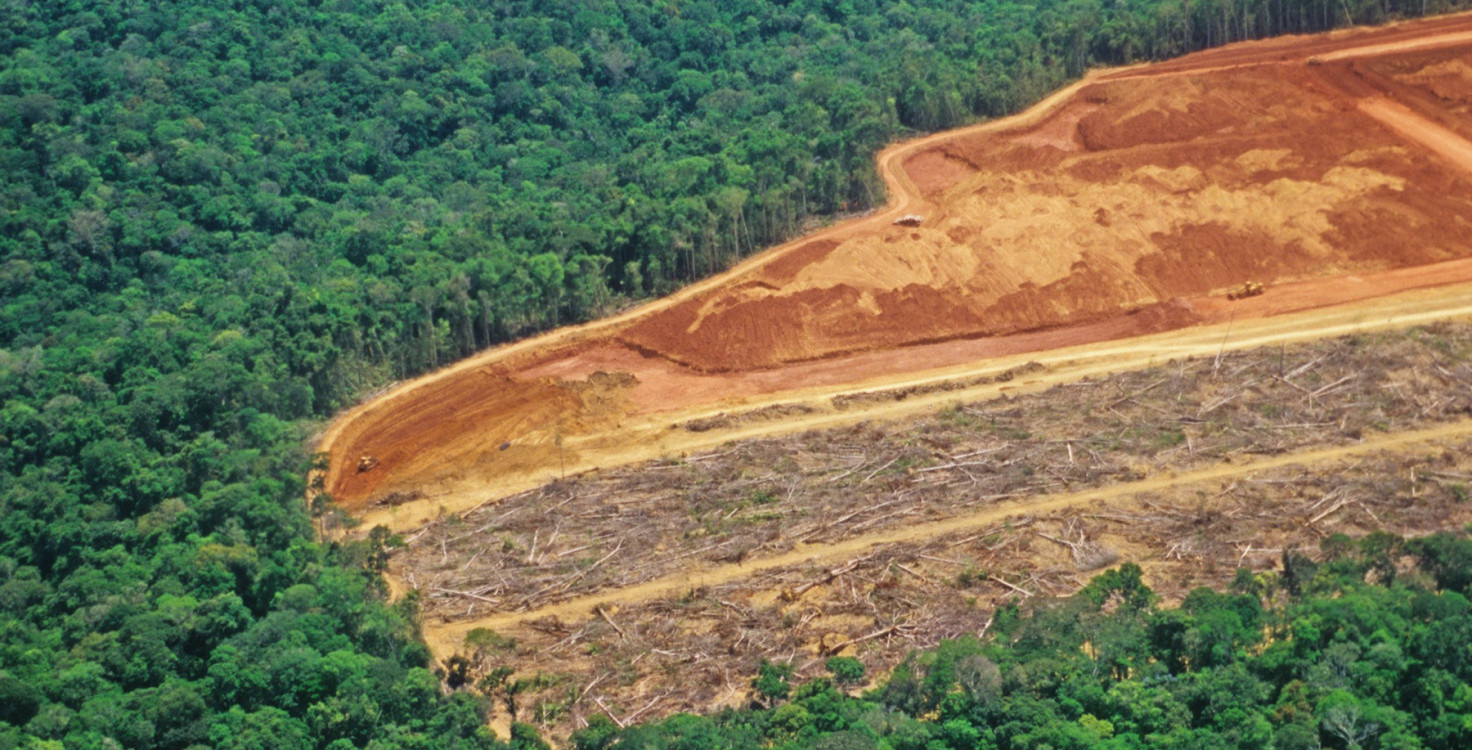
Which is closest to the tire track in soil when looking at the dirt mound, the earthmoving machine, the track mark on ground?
the earthmoving machine

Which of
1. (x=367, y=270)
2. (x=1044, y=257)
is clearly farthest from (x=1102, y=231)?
(x=367, y=270)

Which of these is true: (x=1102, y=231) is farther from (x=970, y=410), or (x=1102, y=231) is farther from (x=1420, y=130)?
(x=1420, y=130)

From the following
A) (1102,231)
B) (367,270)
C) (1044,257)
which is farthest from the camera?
(367,270)

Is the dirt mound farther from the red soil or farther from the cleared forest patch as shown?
the cleared forest patch

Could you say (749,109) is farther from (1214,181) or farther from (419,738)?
(419,738)

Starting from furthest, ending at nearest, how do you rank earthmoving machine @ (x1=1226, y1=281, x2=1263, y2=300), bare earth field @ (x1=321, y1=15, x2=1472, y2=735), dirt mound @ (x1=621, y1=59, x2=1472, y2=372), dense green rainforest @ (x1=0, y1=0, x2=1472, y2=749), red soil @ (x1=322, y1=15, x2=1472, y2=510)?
dirt mound @ (x1=621, y1=59, x2=1472, y2=372) < earthmoving machine @ (x1=1226, y1=281, x2=1263, y2=300) < red soil @ (x1=322, y1=15, x2=1472, y2=510) < bare earth field @ (x1=321, y1=15, x2=1472, y2=735) < dense green rainforest @ (x1=0, y1=0, x2=1472, y2=749)
